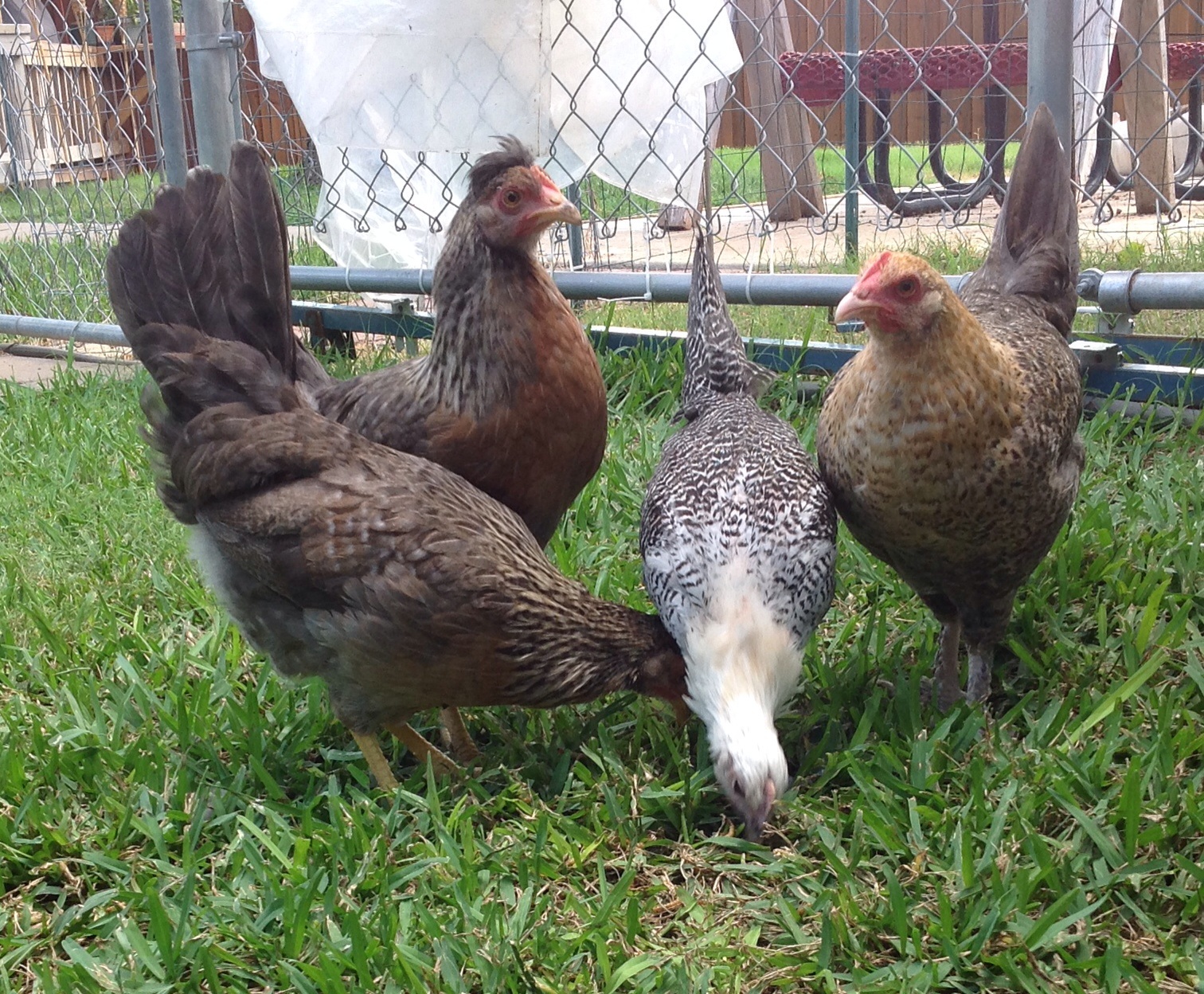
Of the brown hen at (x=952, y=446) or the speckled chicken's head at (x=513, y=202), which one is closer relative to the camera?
the brown hen at (x=952, y=446)

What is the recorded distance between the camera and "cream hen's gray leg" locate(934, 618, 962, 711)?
2.72m

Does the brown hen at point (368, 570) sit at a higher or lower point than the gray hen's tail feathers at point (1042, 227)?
lower

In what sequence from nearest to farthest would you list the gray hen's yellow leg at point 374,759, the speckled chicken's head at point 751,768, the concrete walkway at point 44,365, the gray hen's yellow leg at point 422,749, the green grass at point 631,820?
1. the green grass at point 631,820
2. the speckled chicken's head at point 751,768
3. the gray hen's yellow leg at point 374,759
4. the gray hen's yellow leg at point 422,749
5. the concrete walkway at point 44,365

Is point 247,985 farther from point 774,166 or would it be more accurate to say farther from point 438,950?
point 774,166

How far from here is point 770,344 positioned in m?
4.50

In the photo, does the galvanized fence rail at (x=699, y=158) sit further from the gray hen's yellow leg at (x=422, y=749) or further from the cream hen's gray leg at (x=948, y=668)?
the gray hen's yellow leg at (x=422, y=749)

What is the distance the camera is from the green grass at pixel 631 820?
1.91 meters

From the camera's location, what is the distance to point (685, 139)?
495cm

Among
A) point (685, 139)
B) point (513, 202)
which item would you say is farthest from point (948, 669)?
point (685, 139)

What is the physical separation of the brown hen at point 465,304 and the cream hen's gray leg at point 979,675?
3.38ft

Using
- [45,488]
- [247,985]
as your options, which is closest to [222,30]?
[45,488]

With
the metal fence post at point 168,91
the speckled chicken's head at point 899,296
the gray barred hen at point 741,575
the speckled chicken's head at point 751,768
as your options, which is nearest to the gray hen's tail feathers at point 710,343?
the gray barred hen at point 741,575

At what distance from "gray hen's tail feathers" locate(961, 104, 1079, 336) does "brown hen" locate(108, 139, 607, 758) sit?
1.13 meters

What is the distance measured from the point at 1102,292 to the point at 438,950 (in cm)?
279
